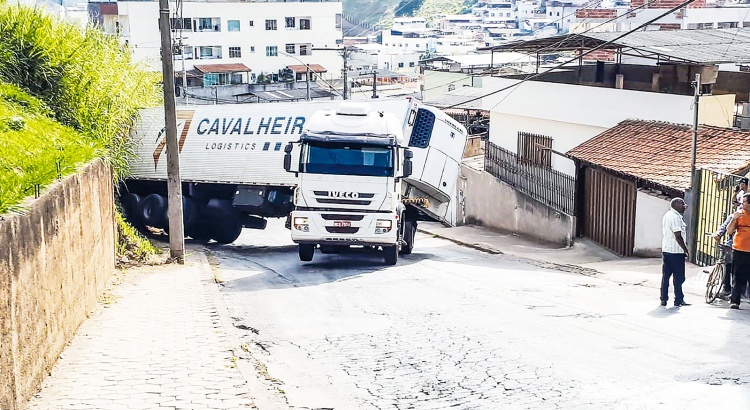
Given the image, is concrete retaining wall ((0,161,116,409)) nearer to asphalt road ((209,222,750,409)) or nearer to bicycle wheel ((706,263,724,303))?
asphalt road ((209,222,750,409))

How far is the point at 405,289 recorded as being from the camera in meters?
15.0

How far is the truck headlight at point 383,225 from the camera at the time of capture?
59.0 feet

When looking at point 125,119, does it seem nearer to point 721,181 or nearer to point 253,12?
point 721,181

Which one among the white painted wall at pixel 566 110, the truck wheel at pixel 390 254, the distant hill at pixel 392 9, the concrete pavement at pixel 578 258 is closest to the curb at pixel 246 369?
the truck wheel at pixel 390 254

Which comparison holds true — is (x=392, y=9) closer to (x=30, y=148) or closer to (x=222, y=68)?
(x=222, y=68)

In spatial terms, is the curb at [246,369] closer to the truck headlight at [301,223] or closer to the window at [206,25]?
the truck headlight at [301,223]

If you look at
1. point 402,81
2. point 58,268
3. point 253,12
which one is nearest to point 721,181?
point 58,268

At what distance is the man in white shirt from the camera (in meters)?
12.4

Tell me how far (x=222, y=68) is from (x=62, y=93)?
165 ft

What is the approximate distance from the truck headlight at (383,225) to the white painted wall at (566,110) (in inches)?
360

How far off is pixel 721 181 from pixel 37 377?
12.6 metres

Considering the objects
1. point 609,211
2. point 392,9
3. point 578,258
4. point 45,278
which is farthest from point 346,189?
point 392,9

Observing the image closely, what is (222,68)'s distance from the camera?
221ft

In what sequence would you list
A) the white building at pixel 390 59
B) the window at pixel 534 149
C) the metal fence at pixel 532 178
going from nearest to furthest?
1. the metal fence at pixel 532 178
2. the window at pixel 534 149
3. the white building at pixel 390 59
